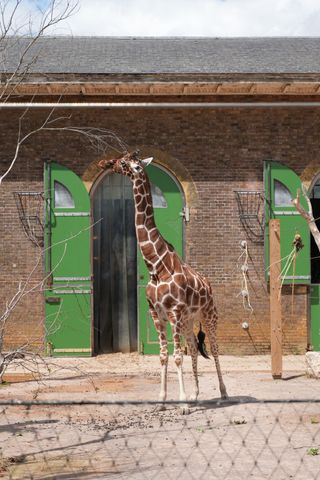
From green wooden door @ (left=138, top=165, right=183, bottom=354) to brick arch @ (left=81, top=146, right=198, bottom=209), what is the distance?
0.14m

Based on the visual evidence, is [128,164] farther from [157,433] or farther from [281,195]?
[281,195]

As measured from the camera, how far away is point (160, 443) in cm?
742

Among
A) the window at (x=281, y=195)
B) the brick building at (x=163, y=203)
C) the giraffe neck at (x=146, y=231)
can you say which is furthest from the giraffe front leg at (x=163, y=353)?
the window at (x=281, y=195)

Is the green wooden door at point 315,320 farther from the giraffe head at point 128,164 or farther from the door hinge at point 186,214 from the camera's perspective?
the giraffe head at point 128,164

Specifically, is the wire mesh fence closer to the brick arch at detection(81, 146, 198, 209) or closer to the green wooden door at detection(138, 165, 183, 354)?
the green wooden door at detection(138, 165, 183, 354)

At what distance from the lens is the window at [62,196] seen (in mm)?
14414

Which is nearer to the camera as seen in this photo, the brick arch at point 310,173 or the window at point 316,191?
the brick arch at point 310,173

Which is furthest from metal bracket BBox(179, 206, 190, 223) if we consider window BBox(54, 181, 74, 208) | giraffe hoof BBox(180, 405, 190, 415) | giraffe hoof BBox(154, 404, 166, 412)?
giraffe hoof BBox(180, 405, 190, 415)

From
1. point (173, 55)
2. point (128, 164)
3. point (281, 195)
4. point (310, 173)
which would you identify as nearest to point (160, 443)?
point (128, 164)

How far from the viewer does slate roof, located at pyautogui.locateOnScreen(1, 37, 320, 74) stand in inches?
597

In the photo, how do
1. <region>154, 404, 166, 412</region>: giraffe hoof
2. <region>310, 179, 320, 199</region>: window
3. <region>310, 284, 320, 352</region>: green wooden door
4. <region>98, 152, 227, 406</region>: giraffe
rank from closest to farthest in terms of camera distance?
<region>154, 404, 166, 412</region>: giraffe hoof, <region>98, 152, 227, 406</region>: giraffe, <region>310, 284, 320, 352</region>: green wooden door, <region>310, 179, 320, 199</region>: window

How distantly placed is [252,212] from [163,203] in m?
1.52

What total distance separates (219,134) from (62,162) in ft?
8.88

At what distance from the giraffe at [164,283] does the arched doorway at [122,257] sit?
460cm
